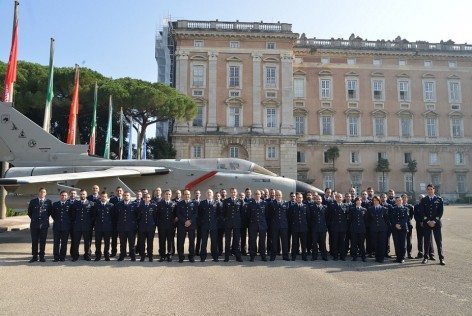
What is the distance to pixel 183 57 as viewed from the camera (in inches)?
1866

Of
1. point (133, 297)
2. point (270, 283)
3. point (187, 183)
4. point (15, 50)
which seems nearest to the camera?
point (133, 297)

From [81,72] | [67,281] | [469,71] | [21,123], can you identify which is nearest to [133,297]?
[67,281]

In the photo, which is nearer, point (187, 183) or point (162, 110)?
point (187, 183)

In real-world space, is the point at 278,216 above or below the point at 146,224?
above

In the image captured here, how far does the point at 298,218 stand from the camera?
10.5 metres

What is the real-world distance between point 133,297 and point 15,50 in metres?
16.4

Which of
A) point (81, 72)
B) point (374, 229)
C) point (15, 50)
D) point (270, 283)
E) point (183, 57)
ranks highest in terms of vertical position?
point (183, 57)

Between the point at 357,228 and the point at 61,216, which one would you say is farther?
the point at 357,228

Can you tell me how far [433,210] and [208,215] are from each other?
18.8 feet

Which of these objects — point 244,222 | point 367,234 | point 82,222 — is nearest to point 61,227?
point 82,222

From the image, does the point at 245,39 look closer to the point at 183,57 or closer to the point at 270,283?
the point at 183,57

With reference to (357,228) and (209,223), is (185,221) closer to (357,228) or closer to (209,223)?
(209,223)

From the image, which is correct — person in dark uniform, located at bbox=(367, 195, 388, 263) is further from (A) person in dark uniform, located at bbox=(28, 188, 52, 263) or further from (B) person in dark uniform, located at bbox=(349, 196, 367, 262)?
(A) person in dark uniform, located at bbox=(28, 188, 52, 263)

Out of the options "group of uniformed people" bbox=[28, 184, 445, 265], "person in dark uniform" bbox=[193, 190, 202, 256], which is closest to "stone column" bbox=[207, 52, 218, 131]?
"group of uniformed people" bbox=[28, 184, 445, 265]
